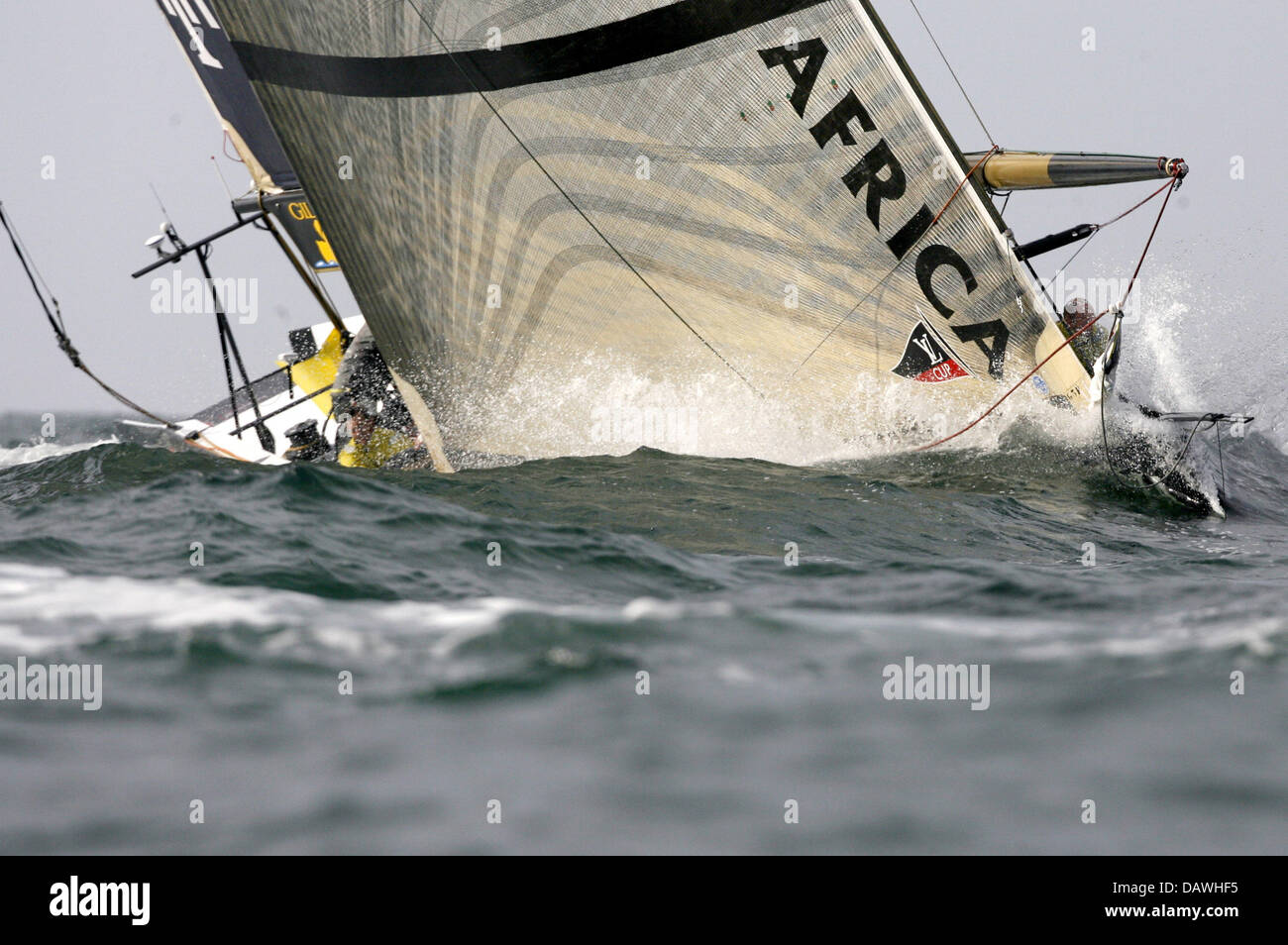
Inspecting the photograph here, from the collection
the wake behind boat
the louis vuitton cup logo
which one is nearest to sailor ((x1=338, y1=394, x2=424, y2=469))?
the wake behind boat

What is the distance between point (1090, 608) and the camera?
12.6ft

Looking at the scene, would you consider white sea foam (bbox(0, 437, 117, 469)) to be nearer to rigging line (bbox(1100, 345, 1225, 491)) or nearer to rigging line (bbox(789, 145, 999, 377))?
rigging line (bbox(789, 145, 999, 377))

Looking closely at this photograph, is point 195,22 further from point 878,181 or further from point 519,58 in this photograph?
point 878,181

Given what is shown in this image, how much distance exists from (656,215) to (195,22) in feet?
19.9

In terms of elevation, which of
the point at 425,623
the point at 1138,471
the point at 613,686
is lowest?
the point at 613,686

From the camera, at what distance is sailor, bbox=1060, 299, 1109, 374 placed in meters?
8.65

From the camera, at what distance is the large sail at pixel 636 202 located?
7.38 metres

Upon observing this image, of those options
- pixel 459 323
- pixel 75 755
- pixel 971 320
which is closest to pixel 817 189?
pixel 971 320

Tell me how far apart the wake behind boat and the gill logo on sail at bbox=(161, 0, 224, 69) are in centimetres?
366

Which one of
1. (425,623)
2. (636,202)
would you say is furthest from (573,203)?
(425,623)

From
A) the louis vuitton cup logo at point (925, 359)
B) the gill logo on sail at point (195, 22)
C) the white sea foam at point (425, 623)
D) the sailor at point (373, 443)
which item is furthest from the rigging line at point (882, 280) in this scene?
the gill logo on sail at point (195, 22)

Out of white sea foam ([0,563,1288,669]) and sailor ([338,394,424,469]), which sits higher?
sailor ([338,394,424,469])

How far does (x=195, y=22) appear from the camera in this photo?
1108cm
